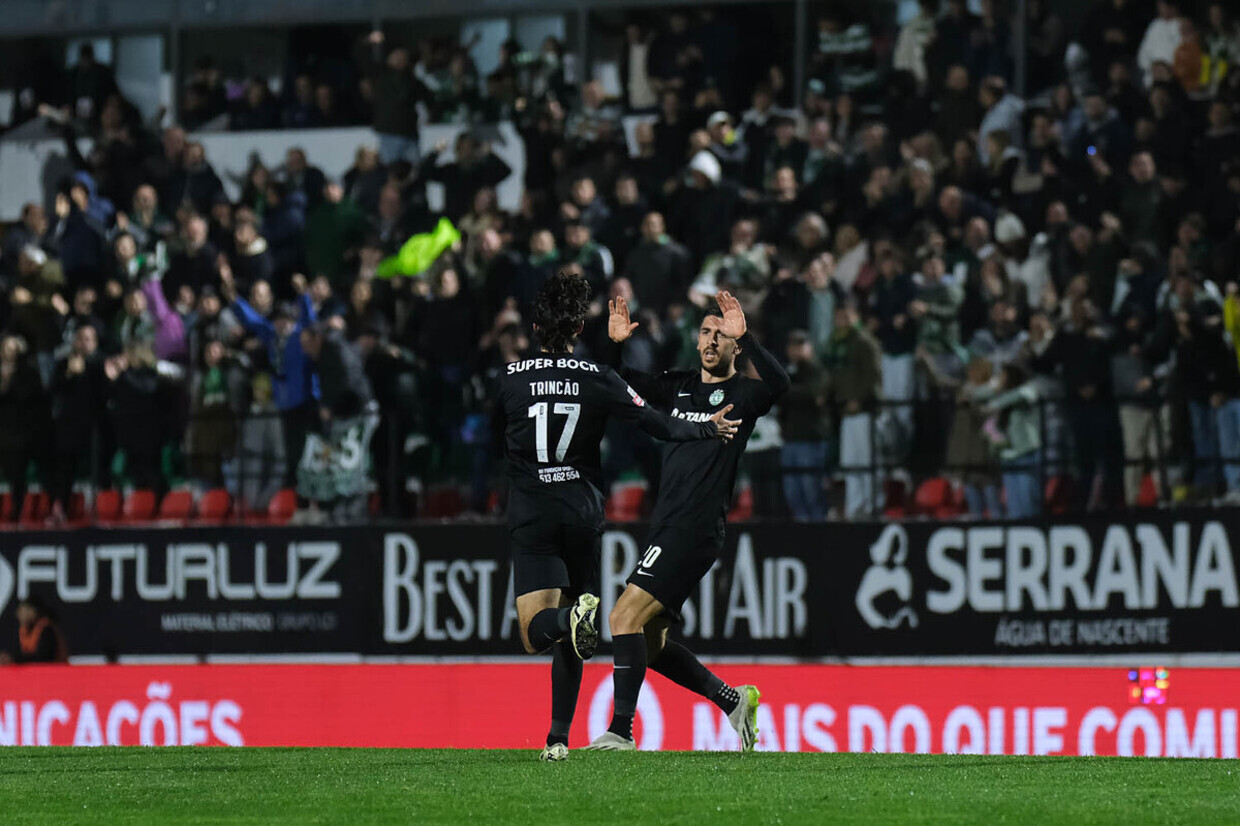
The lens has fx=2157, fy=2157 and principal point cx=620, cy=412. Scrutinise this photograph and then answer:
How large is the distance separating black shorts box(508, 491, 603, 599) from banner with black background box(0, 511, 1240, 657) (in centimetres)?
562

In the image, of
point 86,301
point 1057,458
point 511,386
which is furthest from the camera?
point 86,301

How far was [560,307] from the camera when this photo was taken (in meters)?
9.08

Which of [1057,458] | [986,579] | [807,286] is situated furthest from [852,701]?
[807,286]

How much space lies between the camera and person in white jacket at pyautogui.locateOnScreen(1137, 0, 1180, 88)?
16.1 m

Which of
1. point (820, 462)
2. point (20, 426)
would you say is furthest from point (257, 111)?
point (820, 462)

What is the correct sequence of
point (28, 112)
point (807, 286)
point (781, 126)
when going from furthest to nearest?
point (28, 112)
point (781, 126)
point (807, 286)

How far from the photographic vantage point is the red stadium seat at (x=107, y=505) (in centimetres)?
1694

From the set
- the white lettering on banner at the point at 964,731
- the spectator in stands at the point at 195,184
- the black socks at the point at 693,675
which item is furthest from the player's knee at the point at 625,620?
the spectator in stands at the point at 195,184

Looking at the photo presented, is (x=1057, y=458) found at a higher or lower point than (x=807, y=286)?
lower

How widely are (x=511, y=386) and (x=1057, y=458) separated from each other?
231 inches

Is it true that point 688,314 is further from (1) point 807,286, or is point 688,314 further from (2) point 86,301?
(2) point 86,301

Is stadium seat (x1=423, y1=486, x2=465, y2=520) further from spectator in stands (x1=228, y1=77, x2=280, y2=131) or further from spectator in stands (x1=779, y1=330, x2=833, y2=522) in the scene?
spectator in stands (x1=228, y1=77, x2=280, y2=131)

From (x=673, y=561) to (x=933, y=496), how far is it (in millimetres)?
5392

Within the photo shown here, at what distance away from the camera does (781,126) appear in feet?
54.9
